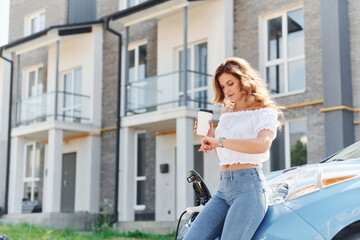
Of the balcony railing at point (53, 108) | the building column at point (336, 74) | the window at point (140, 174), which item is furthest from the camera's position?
the balcony railing at point (53, 108)

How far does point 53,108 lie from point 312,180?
16.1 metres

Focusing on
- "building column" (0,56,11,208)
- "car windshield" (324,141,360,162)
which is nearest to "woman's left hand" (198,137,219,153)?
"car windshield" (324,141,360,162)

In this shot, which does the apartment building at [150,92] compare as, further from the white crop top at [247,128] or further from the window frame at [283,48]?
the white crop top at [247,128]

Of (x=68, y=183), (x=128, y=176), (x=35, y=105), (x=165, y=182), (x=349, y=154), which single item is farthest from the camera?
(x=68, y=183)

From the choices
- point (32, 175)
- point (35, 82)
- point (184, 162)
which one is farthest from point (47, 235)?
point (35, 82)

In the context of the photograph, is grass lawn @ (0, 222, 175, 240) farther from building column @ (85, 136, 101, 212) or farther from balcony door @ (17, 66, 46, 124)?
balcony door @ (17, 66, 46, 124)

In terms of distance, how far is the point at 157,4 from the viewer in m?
15.5

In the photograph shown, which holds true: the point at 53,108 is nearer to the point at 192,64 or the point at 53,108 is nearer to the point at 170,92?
the point at 170,92

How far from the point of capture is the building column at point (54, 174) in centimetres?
1694

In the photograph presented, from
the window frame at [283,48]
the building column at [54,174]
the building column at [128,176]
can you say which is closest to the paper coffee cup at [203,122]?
the window frame at [283,48]

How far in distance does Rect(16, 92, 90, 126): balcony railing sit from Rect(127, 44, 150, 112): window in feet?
6.35

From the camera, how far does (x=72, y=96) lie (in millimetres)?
18875

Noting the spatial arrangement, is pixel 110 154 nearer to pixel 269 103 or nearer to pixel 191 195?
pixel 191 195

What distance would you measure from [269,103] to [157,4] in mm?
12697
